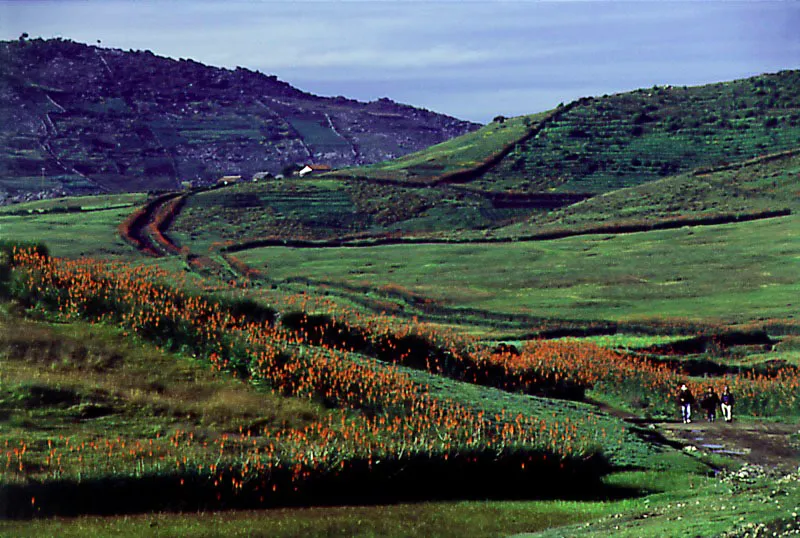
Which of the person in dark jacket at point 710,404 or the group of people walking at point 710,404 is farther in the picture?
the person in dark jacket at point 710,404

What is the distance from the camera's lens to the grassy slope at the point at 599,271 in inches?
3302

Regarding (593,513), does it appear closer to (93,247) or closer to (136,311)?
(136,311)

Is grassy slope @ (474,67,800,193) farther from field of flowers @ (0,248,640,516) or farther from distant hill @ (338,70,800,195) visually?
field of flowers @ (0,248,640,516)

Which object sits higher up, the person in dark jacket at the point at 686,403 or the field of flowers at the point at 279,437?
the field of flowers at the point at 279,437

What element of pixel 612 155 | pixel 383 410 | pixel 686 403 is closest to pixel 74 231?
pixel 612 155

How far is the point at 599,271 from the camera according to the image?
335ft

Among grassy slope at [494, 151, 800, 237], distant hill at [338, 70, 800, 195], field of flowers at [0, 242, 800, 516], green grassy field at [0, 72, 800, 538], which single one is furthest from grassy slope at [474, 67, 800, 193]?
field of flowers at [0, 242, 800, 516]

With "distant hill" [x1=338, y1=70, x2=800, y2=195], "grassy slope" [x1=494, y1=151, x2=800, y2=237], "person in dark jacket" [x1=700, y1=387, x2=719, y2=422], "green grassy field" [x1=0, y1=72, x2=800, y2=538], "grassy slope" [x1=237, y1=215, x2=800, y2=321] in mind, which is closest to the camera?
"green grassy field" [x1=0, y1=72, x2=800, y2=538]

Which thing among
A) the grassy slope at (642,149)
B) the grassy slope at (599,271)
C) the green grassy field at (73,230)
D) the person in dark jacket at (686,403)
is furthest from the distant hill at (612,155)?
the person in dark jacket at (686,403)

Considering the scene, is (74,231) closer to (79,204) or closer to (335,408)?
(79,204)

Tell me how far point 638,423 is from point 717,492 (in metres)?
13.1

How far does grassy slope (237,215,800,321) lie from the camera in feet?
275

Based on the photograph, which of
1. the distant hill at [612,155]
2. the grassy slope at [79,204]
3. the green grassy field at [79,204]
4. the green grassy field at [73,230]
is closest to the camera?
the green grassy field at [73,230]

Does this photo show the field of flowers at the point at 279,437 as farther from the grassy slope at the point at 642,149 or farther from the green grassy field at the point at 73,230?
the grassy slope at the point at 642,149
